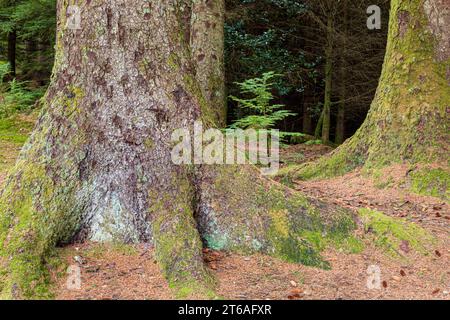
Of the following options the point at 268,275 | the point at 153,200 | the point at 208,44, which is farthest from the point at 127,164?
the point at 208,44

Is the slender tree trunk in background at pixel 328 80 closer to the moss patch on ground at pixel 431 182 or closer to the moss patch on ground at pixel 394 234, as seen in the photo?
the moss patch on ground at pixel 431 182

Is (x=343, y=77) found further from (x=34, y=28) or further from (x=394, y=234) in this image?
(x=394, y=234)

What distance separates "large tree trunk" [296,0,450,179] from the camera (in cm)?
651

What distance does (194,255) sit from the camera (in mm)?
3799

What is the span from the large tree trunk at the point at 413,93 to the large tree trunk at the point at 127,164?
9.71 feet

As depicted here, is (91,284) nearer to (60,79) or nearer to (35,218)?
(35,218)

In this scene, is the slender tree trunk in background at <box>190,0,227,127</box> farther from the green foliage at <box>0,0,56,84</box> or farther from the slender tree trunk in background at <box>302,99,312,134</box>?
the slender tree trunk in background at <box>302,99,312,134</box>

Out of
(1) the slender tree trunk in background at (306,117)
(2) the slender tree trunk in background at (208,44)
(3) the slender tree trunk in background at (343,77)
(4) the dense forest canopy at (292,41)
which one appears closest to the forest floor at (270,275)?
(2) the slender tree trunk in background at (208,44)

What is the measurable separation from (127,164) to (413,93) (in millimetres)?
4376

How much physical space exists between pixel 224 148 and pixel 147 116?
2.53ft
